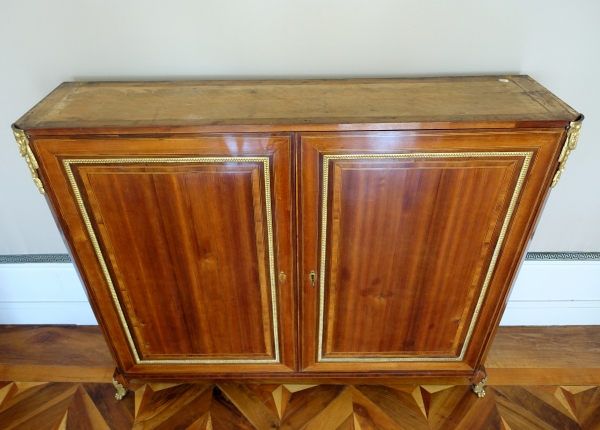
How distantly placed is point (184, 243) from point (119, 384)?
57cm

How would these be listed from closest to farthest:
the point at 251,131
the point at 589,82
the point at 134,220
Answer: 1. the point at 251,131
2. the point at 134,220
3. the point at 589,82

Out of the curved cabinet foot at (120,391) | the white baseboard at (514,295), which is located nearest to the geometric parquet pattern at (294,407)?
the curved cabinet foot at (120,391)

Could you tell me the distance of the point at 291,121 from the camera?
82 centimetres

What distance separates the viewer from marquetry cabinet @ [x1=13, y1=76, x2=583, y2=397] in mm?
829

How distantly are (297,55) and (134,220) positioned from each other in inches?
20.3

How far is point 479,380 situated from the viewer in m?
1.23

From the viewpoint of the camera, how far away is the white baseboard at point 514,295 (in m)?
1.38

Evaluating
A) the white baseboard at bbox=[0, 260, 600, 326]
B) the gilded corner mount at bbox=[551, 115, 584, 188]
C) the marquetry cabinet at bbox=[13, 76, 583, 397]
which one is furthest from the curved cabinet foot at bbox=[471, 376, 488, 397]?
A: the gilded corner mount at bbox=[551, 115, 584, 188]

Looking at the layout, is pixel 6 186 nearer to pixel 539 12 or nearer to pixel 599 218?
pixel 539 12

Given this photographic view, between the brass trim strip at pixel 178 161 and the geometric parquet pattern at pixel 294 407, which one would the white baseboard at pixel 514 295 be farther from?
the brass trim strip at pixel 178 161

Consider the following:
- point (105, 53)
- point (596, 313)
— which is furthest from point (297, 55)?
point (596, 313)

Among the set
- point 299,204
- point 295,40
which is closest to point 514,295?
point 299,204

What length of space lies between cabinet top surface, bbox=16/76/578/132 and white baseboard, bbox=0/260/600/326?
66cm

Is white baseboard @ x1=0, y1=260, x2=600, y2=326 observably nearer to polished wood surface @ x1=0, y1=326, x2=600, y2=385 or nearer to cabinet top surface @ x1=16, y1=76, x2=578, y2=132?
polished wood surface @ x1=0, y1=326, x2=600, y2=385
